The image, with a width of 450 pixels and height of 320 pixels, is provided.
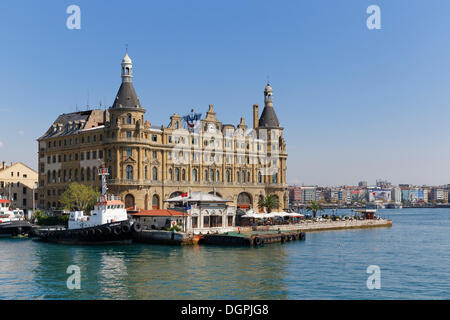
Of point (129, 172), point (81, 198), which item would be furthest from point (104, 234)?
point (129, 172)

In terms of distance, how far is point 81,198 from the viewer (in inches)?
3930

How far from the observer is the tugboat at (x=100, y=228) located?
75.6 meters

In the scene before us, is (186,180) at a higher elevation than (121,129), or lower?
lower

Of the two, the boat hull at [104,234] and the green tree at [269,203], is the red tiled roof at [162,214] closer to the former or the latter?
the boat hull at [104,234]

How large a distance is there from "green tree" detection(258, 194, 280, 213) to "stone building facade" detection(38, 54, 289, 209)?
69.7 inches

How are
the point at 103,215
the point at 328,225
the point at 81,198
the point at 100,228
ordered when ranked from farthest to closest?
the point at 328,225 → the point at 81,198 → the point at 103,215 → the point at 100,228

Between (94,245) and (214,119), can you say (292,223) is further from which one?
(94,245)

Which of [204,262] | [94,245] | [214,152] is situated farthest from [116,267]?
[214,152]

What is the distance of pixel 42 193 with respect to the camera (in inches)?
4833

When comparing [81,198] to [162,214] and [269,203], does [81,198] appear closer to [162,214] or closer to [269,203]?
[162,214]

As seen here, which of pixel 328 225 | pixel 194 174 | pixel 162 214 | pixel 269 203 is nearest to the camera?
pixel 162 214

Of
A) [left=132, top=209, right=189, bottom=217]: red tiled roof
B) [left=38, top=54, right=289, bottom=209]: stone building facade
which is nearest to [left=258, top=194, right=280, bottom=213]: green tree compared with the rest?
[left=38, top=54, right=289, bottom=209]: stone building facade

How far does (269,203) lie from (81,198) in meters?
45.0

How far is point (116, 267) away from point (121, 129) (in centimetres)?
5234
